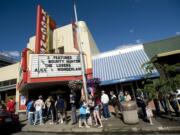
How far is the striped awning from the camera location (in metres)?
12.8

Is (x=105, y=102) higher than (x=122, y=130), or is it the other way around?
(x=105, y=102)

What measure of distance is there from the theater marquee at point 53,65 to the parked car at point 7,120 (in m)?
3.79

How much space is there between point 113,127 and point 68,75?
22.0 feet

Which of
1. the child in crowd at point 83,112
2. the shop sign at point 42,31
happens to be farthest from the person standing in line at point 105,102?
the shop sign at point 42,31

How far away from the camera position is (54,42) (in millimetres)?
16891

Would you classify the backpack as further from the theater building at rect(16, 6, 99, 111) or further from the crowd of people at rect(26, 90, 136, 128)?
the theater building at rect(16, 6, 99, 111)

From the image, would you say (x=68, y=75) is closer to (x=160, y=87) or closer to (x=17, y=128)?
(x=17, y=128)

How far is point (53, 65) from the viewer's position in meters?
13.0

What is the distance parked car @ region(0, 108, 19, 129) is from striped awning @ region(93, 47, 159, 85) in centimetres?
703

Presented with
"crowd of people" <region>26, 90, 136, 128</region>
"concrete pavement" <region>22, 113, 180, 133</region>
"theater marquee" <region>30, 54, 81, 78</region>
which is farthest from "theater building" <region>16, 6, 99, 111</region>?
"concrete pavement" <region>22, 113, 180, 133</region>

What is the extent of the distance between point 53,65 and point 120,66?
5.94 meters

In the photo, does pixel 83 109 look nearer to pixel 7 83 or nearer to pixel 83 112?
pixel 83 112

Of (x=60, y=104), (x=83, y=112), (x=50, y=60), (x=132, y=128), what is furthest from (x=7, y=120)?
(x=132, y=128)

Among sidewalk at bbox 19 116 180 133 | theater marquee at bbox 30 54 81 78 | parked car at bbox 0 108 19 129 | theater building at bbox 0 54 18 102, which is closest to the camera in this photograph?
sidewalk at bbox 19 116 180 133
